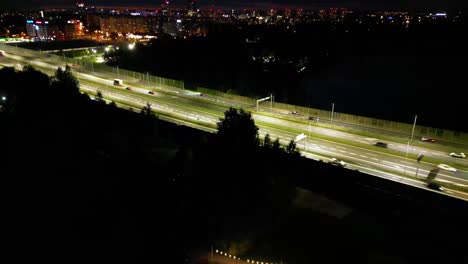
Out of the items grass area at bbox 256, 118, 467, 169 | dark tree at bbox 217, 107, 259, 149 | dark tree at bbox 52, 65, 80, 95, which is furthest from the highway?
dark tree at bbox 217, 107, 259, 149

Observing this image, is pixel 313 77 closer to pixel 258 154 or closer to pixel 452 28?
pixel 258 154

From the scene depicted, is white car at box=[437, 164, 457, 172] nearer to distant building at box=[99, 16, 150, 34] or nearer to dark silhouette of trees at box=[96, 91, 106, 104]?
dark silhouette of trees at box=[96, 91, 106, 104]

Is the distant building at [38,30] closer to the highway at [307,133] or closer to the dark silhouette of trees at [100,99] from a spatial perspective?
the highway at [307,133]

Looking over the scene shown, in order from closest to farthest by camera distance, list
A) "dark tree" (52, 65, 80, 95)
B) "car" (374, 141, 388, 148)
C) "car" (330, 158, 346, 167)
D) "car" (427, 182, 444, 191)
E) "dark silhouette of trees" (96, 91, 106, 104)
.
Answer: "car" (427, 182, 444, 191)
"car" (330, 158, 346, 167)
"car" (374, 141, 388, 148)
"dark silhouette of trees" (96, 91, 106, 104)
"dark tree" (52, 65, 80, 95)

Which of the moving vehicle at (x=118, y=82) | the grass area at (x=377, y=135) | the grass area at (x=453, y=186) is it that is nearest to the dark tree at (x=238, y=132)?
the grass area at (x=453, y=186)

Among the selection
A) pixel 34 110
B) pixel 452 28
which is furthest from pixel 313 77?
pixel 452 28
